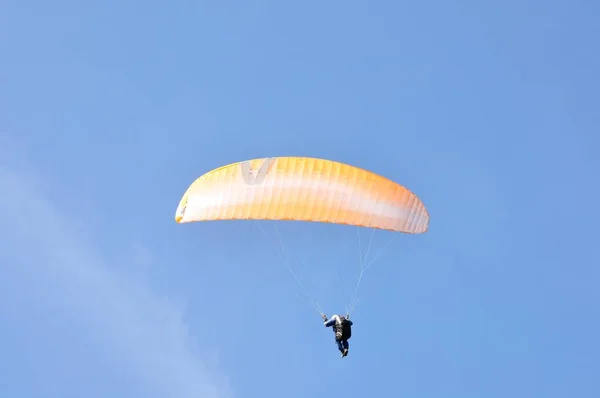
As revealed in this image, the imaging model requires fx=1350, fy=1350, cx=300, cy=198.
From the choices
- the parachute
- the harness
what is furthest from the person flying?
the parachute

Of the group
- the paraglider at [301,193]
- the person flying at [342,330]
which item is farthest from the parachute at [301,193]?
the person flying at [342,330]

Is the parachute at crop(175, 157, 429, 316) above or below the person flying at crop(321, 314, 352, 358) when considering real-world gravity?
above

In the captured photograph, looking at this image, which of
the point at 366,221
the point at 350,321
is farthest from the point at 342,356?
the point at 366,221

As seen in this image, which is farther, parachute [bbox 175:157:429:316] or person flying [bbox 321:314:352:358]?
person flying [bbox 321:314:352:358]

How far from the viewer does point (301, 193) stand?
51625 millimetres

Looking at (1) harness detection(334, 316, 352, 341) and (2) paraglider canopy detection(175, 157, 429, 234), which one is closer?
(2) paraglider canopy detection(175, 157, 429, 234)

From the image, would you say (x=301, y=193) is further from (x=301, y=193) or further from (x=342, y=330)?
(x=342, y=330)

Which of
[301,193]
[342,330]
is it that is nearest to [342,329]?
[342,330]

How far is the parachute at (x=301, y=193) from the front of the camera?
51594 millimetres

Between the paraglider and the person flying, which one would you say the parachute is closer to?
the paraglider

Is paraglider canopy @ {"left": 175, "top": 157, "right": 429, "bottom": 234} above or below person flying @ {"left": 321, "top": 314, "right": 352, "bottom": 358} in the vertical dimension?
above

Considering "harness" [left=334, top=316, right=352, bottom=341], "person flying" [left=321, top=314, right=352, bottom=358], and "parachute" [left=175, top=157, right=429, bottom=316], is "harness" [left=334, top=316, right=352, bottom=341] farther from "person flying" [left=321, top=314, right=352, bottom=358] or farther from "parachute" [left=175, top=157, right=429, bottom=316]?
"parachute" [left=175, top=157, right=429, bottom=316]

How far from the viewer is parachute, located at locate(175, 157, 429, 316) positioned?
51594mm

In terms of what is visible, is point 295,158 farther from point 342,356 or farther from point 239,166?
point 342,356
